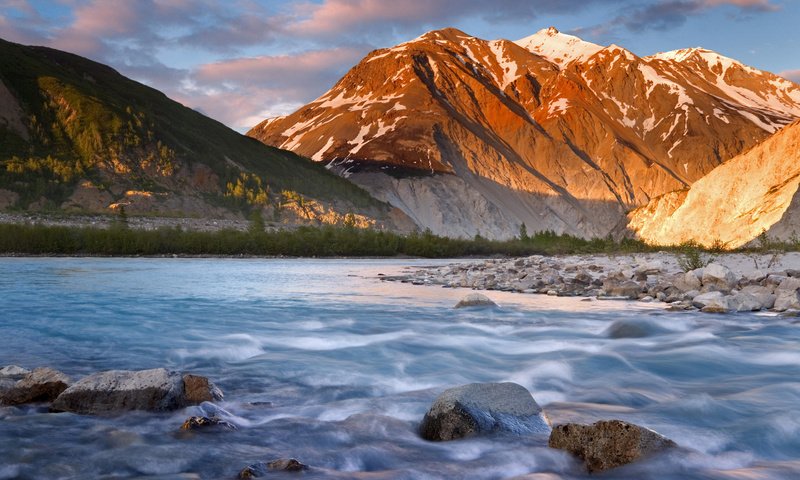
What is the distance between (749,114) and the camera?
636 ft

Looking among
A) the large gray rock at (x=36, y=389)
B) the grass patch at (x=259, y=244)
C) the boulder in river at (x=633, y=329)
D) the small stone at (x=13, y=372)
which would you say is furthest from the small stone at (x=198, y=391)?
the grass patch at (x=259, y=244)

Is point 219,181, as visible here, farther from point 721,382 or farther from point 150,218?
point 721,382

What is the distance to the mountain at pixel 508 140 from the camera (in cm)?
13475

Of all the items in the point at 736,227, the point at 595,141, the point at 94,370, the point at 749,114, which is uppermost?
the point at 749,114

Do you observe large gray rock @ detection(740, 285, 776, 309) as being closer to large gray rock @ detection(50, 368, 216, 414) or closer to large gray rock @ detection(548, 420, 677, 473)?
large gray rock @ detection(548, 420, 677, 473)

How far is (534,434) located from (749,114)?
21674cm

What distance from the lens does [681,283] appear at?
2095 cm

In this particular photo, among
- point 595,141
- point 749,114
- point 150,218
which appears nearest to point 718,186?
point 150,218

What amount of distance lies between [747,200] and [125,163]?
8956 cm

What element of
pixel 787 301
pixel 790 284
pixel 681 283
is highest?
pixel 790 284

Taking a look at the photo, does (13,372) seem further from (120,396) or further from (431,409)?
(431,409)

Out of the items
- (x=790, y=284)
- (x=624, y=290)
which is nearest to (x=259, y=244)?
(x=624, y=290)

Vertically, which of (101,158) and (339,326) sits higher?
(101,158)

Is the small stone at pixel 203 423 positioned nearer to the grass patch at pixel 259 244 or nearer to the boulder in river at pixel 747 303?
the boulder in river at pixel 747 303
